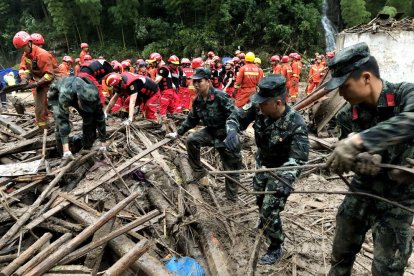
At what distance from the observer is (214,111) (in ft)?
16.3

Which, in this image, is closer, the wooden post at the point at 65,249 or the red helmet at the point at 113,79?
the wooden post at the point at 65,249

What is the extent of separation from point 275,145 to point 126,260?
1.83 meters

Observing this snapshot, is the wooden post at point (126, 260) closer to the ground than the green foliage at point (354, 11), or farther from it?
closer to the ground

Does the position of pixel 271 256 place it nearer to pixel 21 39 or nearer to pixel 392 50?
pixel 21 39

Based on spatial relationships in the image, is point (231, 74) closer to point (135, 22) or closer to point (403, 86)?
point (403, 86)

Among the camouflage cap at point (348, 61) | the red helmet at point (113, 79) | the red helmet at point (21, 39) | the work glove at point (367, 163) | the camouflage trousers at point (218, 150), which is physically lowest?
the camouflage trousers at point (218, 150)

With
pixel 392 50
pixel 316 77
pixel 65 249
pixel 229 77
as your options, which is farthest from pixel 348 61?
pixel 316 77

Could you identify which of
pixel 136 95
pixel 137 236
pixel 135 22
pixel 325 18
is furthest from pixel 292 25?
pixel 137 236

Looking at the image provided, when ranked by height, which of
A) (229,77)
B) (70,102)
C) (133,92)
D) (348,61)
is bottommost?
(229,77)

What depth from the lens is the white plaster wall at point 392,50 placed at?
9203 mm

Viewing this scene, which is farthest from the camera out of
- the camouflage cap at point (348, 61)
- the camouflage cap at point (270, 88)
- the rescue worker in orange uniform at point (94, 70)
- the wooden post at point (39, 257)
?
the rescue worker in orange uniform at point (94, 70)

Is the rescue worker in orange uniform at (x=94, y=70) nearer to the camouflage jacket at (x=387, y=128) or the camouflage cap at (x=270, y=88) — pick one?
the camouflage cap at (x=270, y=88)

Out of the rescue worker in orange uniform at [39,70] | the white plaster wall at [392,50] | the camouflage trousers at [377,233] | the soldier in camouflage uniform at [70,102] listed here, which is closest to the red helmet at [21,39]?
the rescue worker in orange uniform at [39,70]

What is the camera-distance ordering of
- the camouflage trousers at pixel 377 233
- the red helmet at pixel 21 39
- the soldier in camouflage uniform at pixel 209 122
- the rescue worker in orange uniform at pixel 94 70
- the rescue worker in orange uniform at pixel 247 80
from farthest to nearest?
the rescue worker in orange uniform at pixel 247 80, the red helmet at pixel 21 39, the rescue worker in orange uniform at pixel 94 70, the soldier in camouflage uniform at pixel 209 122, the camouflage trousers at pixel 377 233
